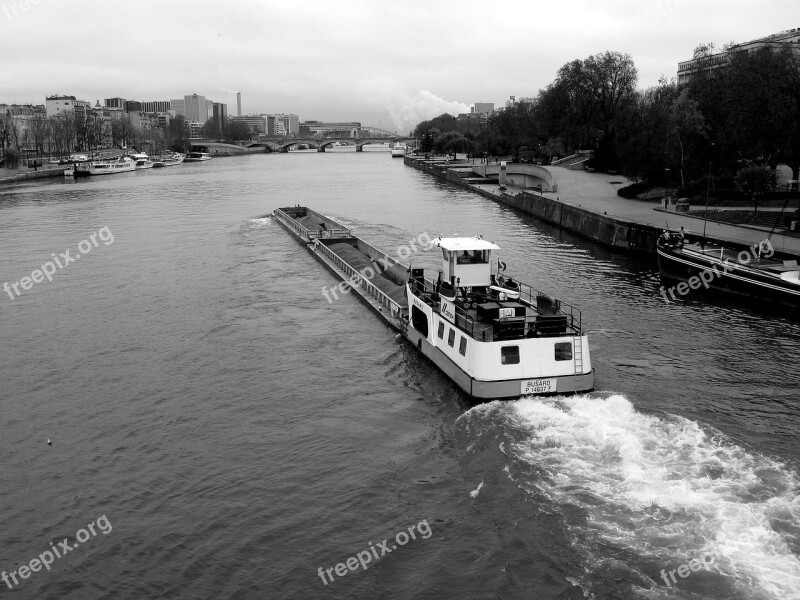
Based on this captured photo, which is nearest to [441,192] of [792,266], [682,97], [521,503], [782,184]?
[682,97]

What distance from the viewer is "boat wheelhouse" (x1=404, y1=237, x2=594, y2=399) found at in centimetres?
2338

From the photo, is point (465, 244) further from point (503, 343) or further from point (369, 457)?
point (369, 457)

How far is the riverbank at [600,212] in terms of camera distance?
4884 centimetres

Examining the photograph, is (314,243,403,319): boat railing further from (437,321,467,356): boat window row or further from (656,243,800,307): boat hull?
(656,243,800,307): boat hull

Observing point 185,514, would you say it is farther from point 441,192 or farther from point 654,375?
point 441,192

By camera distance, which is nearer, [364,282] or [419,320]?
[419,320]

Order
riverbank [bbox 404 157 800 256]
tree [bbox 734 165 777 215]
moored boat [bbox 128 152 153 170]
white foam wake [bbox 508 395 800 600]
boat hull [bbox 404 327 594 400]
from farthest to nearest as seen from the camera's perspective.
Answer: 1. moored boat [bbox 128 152 153 170]
2. tree [bbox 734 165 777 215]
3. riverbank [bbox 404 157 800 256]
4. boat hull [bbox 404 327 594 400]
5. white foam wake [bbox 508 395 800 600]

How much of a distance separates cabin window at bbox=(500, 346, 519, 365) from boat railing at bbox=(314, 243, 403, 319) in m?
10.1

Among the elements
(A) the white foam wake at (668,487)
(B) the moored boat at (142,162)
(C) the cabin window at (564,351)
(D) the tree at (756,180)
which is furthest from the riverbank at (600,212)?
(B) the moored boat at (142,162)

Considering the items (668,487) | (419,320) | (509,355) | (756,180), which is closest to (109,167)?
(756,180)

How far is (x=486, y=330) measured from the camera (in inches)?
927

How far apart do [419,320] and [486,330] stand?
6519mm

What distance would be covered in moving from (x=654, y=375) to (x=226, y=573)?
16742mm

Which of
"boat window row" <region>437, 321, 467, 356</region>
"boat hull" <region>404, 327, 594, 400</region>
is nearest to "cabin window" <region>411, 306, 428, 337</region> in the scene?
"boat window row" <region>437, 321, 467, 356</region>
